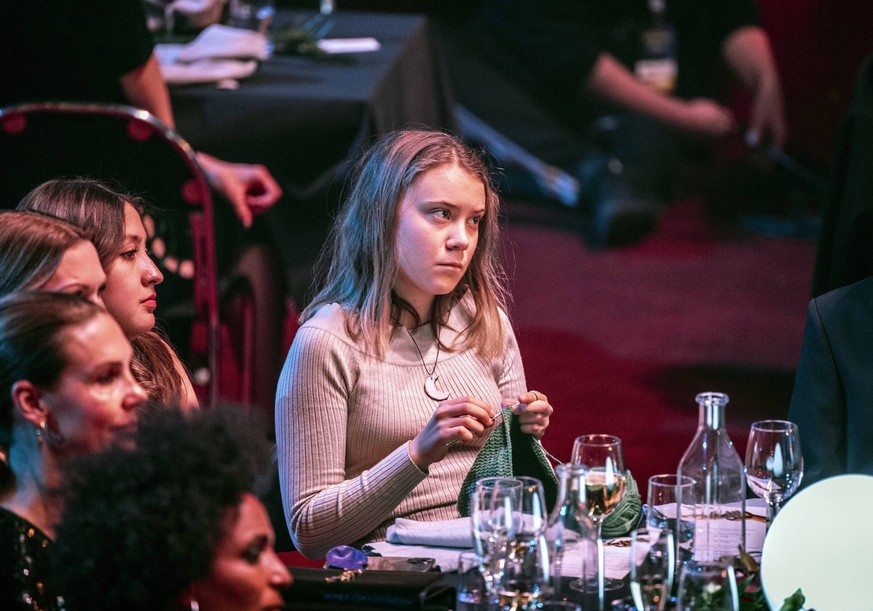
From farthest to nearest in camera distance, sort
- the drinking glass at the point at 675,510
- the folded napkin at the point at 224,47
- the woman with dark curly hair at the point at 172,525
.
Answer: the folded napkin at the point at 224,47, the drinking glass at the point at 675,510, the woman with dark curly hair at the point at 172,525

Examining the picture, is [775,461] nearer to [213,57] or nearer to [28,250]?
[28,250]

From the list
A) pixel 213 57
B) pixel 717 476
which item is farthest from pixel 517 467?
pixel 213 57

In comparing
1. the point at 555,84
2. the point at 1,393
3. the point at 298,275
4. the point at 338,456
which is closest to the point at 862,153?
the point at 338,456

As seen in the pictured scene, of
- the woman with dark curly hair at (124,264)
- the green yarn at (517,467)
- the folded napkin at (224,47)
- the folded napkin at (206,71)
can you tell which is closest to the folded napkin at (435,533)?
the green yarn at (517,467)

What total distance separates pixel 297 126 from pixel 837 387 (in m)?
2.17

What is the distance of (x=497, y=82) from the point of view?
8039mm

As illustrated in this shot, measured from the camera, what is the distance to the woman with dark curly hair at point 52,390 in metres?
1.64

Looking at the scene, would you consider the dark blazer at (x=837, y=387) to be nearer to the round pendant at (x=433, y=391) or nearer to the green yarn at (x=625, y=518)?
the green yarn at (x=625, y=518)

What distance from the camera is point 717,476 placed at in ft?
5.96

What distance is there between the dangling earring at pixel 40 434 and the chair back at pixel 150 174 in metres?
1.23

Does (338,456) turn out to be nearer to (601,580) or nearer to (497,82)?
(601,580)

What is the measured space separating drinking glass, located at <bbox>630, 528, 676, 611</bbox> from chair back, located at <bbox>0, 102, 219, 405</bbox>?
170 centimetres

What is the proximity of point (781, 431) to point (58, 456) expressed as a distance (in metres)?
1.09

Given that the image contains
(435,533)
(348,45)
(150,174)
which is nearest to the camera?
(435,533)
